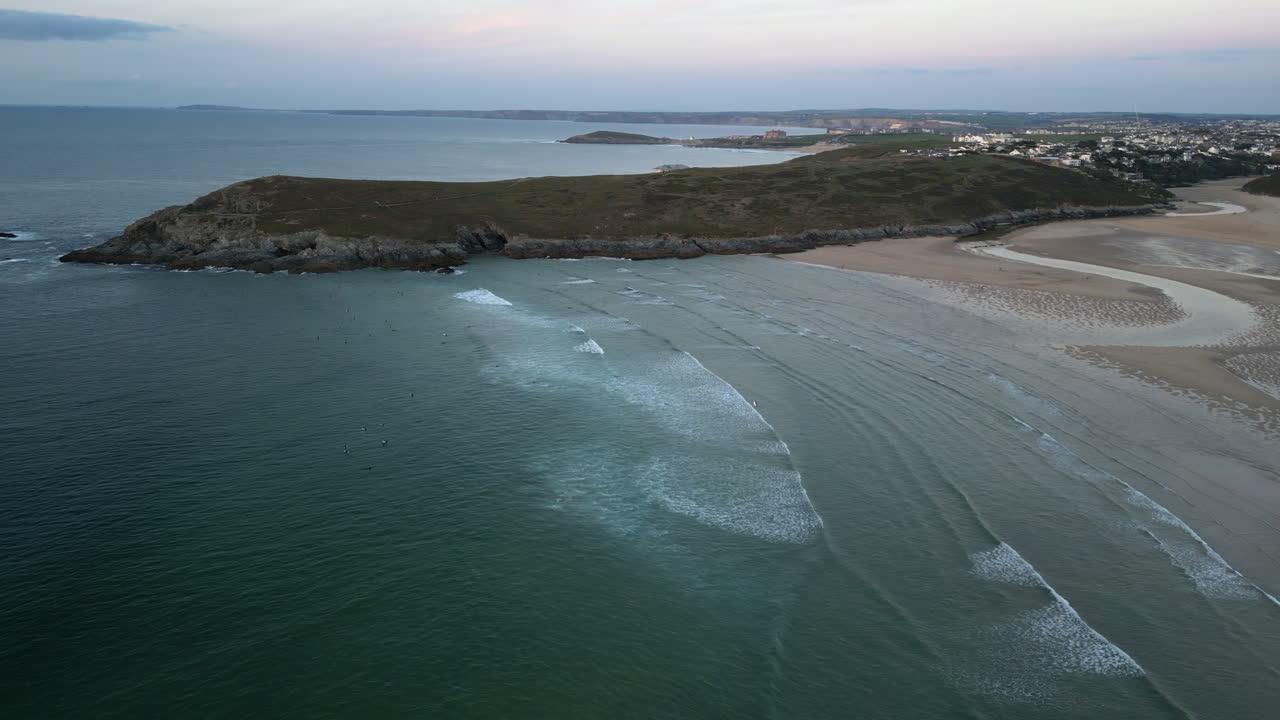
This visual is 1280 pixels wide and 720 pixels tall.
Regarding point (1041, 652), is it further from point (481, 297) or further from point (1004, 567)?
point (481, 297)

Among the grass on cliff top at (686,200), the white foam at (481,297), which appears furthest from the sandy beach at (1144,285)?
the white foam at (481,297)

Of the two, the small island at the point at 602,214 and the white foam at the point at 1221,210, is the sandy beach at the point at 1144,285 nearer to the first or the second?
the white foam at the point at 1221,210

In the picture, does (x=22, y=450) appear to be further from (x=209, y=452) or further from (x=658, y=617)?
(x=658, y=617)

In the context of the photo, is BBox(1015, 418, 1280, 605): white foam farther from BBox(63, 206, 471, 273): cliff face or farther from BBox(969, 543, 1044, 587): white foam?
BBox(63, 206, 471, 273): cliff face

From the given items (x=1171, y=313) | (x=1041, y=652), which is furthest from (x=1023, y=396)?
(x=1171, y=313)

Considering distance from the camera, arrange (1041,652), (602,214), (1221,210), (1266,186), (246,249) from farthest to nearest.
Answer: (1266,186) → (1221,210) → (602,214) → (246,249) → (1041,652)

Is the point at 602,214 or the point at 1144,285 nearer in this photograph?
the point at 1144,285
